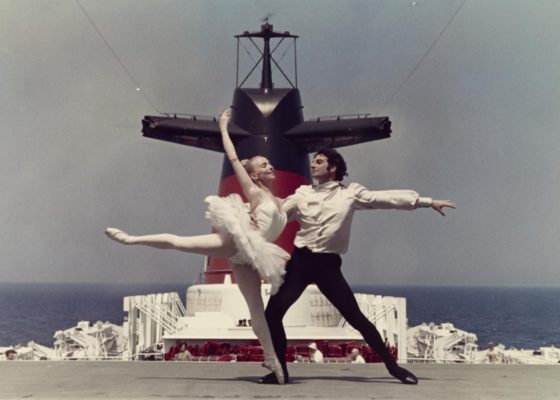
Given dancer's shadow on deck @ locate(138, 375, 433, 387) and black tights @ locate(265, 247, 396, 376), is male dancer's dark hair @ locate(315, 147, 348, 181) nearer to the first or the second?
black tights @ locate(265, 247, 396, 376)

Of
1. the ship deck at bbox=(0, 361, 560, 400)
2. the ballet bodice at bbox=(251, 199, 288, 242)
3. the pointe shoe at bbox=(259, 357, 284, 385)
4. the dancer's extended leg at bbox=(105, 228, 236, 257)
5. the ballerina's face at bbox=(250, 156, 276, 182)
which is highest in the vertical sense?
the ballerina's face at bbox=(250, 156, 276, 182)

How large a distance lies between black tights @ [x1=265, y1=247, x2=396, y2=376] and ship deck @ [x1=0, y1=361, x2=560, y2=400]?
21.1 inches

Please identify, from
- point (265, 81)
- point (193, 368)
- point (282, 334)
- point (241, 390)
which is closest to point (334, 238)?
point (282, 334)

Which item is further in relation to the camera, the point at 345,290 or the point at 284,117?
the point at 284,117

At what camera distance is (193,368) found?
9.41 m

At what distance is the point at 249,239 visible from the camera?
700 centimetres

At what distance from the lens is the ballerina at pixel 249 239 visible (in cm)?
700

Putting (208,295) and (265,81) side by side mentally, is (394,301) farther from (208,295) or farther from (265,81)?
(265,81)

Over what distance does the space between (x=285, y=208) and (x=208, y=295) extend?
12.1 meters

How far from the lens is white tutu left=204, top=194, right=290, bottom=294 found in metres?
6.96

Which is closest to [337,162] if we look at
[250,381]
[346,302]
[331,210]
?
[331,210]

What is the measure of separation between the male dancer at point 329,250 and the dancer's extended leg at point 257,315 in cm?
14

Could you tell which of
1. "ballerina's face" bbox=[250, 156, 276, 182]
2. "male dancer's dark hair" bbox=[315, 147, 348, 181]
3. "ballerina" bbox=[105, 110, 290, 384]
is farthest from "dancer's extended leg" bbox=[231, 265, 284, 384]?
"male dancer's dark hair" bbox=[315, 147, 348, 181]

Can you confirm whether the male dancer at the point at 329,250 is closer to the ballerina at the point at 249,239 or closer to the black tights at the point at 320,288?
the black tights at the point at 320,288
